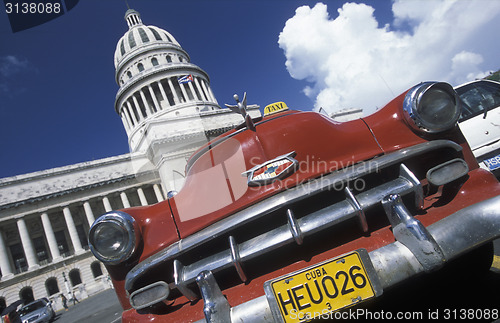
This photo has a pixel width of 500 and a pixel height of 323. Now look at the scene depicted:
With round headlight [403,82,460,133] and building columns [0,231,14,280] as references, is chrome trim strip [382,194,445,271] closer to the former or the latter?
round headlight [403,82,460,133]

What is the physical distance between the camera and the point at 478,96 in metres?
4.25

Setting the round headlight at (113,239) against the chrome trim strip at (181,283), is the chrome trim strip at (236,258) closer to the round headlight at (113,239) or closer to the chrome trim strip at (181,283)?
the chrome trim strip at (181,283)

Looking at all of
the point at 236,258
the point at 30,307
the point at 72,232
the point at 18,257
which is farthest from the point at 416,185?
the point at 18,257

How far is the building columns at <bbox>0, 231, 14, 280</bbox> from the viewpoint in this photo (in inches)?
880

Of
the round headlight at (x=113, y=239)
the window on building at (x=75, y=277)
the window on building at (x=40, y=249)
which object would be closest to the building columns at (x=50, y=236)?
the window on building at (x=75, y=277)

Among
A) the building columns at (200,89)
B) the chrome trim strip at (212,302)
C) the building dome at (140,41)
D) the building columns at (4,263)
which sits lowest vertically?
the chrome trim strip at (212,302)

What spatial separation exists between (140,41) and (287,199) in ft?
155

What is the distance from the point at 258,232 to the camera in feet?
5.40

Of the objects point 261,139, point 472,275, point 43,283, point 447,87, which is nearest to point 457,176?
point 447,87

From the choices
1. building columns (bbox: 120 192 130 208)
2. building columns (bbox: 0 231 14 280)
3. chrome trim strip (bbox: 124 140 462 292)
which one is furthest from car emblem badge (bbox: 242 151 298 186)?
building columns (bbox: 0 231 14 280)

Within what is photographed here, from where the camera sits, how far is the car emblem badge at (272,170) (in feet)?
5.37

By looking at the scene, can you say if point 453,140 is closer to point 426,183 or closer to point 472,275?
point 426,183

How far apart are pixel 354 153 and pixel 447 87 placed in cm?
68

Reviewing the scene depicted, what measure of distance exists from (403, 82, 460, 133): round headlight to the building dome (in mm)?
43466
